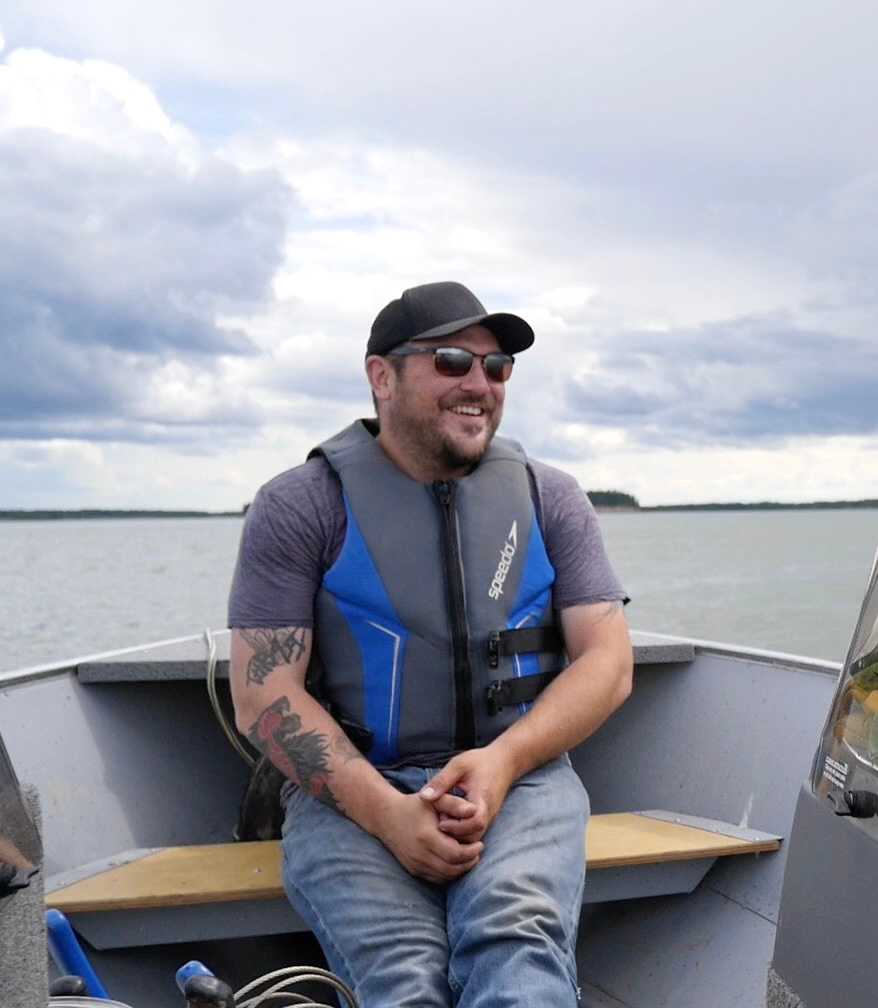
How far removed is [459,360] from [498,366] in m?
0.11

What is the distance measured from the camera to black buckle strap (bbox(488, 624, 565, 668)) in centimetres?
280

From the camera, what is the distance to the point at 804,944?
1.49m

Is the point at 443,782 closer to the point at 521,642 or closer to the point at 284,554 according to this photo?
the point at 521,642

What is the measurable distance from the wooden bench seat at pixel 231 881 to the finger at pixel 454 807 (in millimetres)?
601

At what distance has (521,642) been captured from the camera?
9.37 ft

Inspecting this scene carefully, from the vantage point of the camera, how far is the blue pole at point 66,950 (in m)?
2.09

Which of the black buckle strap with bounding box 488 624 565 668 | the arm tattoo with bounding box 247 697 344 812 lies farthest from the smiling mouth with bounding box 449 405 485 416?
the arm tattoo with bounding box 247 697 344 812

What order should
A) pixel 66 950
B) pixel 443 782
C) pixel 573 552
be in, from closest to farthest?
pixel 66 950, pixel 443 782, pixel 573 552

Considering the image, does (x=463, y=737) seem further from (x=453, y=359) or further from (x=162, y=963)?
(x=162, y=963)

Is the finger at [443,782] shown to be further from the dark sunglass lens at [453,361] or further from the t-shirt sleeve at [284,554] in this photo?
the dark sunglass lens at [453,361]

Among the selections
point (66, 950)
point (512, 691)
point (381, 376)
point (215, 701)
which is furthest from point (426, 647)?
point (215, 701)

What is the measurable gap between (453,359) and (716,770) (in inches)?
62.0

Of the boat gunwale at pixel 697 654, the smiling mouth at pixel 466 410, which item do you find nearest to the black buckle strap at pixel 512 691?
the smiling mouth at pixel 466 410

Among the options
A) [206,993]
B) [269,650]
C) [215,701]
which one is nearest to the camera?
[206,993]
